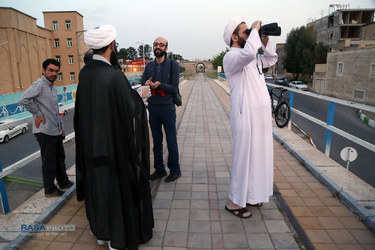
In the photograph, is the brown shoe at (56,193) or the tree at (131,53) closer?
the brown shoe at (56,193)

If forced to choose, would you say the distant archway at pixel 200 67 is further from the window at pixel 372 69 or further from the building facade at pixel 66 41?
the window at pixel 372 69

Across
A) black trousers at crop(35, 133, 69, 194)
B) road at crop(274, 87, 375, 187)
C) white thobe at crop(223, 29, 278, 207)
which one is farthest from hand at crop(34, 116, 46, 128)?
road at crop(274, 87, 375, 187)

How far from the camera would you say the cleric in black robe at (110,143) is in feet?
7.09

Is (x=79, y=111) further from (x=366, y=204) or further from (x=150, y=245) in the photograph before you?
(x=366, y=204)

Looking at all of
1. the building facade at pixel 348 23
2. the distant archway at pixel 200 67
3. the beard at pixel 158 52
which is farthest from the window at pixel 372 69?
the distant archway at pixel 200 67

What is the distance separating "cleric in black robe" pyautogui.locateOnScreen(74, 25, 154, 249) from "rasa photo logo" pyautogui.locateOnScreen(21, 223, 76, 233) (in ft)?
1.95

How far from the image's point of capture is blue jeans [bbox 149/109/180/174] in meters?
3.93

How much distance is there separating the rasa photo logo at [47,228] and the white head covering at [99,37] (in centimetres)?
182

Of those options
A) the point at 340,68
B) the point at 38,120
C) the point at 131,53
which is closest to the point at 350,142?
the point at 38,120

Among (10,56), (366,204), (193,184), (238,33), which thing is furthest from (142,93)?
(10,56)

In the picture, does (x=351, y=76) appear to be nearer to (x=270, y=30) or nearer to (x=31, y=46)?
(x=270, y=30)

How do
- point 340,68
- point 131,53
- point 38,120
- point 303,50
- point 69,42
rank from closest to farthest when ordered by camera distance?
point 38,120 → point 340,68 → point 303,50 → point 69,42 → point 131,53

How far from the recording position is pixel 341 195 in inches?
129

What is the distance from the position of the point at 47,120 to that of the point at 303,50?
47564 mm
